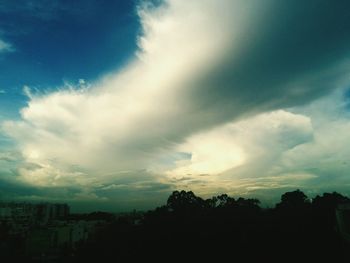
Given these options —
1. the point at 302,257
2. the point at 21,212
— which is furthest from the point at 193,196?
the point at 21,212

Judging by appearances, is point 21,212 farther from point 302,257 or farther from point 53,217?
point 302,257

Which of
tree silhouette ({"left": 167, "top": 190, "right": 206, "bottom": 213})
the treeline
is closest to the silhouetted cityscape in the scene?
the treeline

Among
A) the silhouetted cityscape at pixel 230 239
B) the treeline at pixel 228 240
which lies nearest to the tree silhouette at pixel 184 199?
the silhouetted cityscape at pixel 230 239

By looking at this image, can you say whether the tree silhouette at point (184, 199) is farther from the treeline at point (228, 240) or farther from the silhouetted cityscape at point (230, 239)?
the treeline at point (228, 240)

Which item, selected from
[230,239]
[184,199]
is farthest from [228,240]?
[184,199]

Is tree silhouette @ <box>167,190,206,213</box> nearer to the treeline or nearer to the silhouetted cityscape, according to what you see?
the silhouetted cityscape

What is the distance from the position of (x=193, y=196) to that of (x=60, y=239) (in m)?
31.9

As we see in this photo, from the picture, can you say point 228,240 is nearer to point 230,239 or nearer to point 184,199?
point 230,239

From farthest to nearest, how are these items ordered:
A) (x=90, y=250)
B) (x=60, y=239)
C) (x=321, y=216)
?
(x=60, y=239) < (x=90, y=250) < (x=321, y=216)

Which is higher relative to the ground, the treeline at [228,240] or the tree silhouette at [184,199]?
the tree silhouette at [184,199]

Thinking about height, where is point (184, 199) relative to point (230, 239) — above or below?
above

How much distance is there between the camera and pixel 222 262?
103ft

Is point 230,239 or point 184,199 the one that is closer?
point 230,239

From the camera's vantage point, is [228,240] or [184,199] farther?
[184,199]
